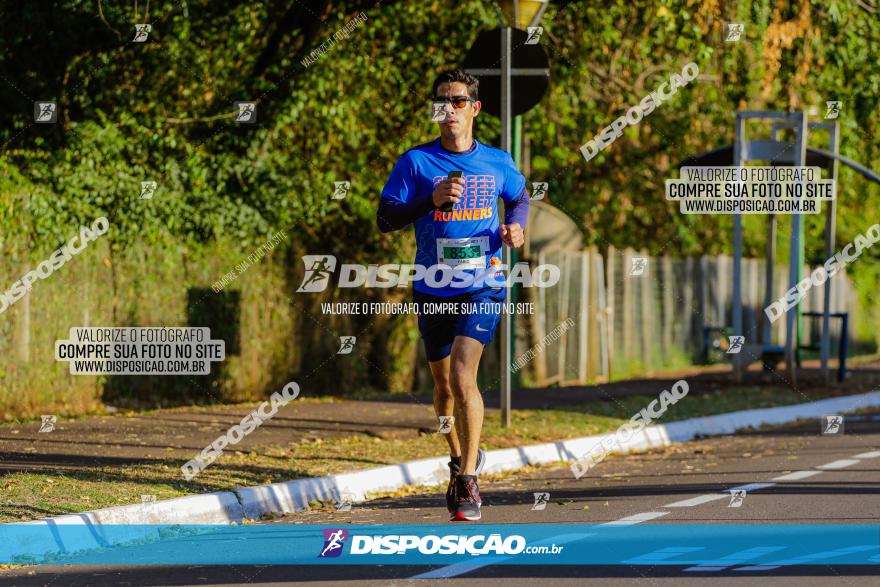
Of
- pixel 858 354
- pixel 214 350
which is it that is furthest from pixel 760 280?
pixel 214 350

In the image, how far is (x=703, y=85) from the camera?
964 inches

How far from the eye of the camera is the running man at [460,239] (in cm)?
886

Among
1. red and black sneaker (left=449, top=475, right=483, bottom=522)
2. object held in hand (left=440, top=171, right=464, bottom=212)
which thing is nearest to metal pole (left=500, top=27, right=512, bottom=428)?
object held in hand (left=440, top=171, right=464, bottom=212)

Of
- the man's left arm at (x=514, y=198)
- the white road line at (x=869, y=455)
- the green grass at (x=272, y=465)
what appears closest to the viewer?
the man's left arm at (x=514, y=198)

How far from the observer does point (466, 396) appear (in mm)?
8977

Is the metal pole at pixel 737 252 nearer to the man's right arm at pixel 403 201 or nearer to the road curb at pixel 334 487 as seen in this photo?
the road curb at pixel 334 487

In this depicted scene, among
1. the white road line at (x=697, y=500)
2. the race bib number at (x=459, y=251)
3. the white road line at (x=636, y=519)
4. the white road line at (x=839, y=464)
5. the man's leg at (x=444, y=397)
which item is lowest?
the white road line at (x=839, y=464)

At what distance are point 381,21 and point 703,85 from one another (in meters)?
7.11

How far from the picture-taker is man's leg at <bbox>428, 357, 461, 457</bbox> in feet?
30.4

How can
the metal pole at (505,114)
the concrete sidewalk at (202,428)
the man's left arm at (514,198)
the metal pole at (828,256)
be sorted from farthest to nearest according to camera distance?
the metal pole at (828,256), the metal pole at (505,114), the concrete sidewalk at (202,428), the man's left arm at (514,198)

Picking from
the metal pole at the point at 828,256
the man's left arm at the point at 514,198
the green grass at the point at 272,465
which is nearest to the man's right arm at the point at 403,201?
the man's left arm at the point at 514,198

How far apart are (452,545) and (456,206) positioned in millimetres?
1907

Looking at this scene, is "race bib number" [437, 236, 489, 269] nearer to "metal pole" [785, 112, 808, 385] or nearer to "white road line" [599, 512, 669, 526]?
"white road line" [599, 512, 669, 526]

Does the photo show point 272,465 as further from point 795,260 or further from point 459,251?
point 795,260
